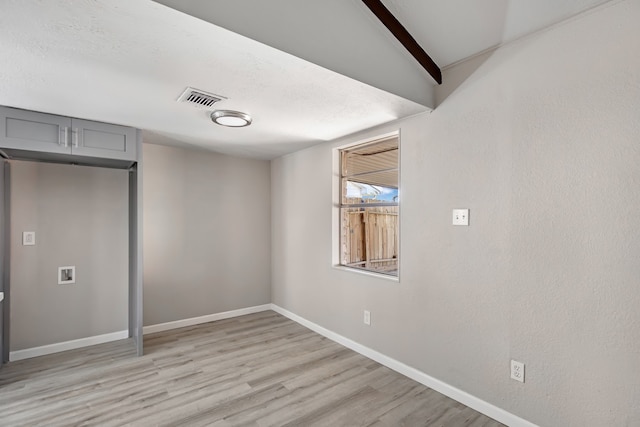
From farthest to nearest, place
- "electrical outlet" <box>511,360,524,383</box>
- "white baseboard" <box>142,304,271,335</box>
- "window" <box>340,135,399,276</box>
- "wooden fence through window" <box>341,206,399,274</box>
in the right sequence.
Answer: "white baseboard" <box>142,304,271,335</box>, "wooden fence through window" <box>341,206,399,274</box>, "window" <box>340,135,399,276</box>, "electrical outlet" <box>511,360,524,383</box>

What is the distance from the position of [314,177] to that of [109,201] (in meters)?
2.29

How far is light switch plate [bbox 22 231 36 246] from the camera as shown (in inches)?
115

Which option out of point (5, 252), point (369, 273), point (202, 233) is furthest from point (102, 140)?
point (369, 273)

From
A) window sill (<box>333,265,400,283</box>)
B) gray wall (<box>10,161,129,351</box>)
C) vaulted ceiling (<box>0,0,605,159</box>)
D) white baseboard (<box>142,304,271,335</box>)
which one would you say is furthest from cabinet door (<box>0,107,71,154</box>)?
window sill (<box>333,265,400,283</box>)

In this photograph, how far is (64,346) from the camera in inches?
122

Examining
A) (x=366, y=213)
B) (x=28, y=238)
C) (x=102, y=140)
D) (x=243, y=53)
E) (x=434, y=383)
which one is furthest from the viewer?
(x=366, y=213)

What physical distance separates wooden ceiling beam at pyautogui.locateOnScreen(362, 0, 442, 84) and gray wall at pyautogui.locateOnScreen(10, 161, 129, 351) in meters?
3.08

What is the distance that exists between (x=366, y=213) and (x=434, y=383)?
175cm

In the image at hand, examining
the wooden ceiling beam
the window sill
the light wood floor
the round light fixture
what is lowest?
the light wood floor

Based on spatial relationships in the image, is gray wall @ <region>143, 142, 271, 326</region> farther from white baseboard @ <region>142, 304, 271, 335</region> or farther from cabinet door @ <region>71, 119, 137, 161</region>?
cabinet door @ <region>71, 119, 137, 161</region>

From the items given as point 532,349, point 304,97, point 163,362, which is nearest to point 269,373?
point 163,362

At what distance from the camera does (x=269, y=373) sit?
2.64m

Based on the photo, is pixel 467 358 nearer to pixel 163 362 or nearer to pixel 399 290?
pixel 399 290

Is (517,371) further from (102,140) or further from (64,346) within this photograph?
(64,346)
